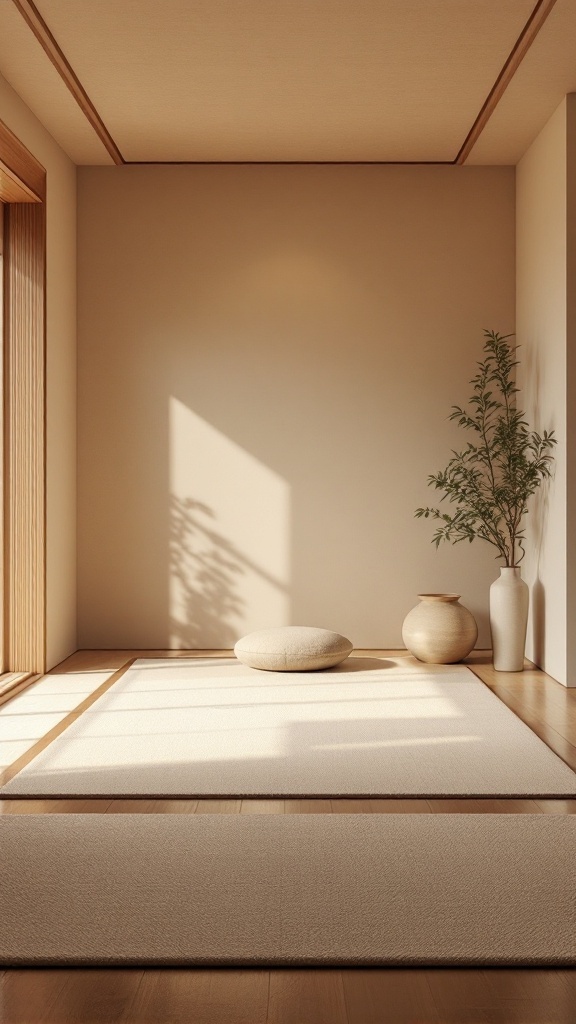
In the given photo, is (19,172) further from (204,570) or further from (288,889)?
(288,889)

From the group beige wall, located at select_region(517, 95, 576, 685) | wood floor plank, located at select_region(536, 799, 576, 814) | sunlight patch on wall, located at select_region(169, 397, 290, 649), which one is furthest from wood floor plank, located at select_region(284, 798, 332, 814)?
sunlight patch on wall, located at select_region(169, 397, 290, 649)

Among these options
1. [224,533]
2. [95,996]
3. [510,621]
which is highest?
[224,533]

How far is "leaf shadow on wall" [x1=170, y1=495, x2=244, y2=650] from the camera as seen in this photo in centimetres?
553

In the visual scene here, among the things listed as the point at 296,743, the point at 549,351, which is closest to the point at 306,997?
the point at 296,743

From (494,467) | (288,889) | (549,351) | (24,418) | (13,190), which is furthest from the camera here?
(494,467)

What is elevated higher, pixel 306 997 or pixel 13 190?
pixel 13 190

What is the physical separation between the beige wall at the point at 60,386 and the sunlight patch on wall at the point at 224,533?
592 mm

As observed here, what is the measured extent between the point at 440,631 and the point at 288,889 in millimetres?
3036

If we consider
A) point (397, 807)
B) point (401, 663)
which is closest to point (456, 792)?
point (397, 807)

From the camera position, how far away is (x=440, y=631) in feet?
16.4

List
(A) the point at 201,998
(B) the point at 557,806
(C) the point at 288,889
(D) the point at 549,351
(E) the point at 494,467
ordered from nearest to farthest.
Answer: (A) the point at 201,998 → (C) the point at 288,889 → (B) the point at 557,806 → (D) the point at 549,351 → (E) the point at 494,467

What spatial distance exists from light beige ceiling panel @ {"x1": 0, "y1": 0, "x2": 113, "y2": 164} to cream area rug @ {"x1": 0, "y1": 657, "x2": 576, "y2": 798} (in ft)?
9.21

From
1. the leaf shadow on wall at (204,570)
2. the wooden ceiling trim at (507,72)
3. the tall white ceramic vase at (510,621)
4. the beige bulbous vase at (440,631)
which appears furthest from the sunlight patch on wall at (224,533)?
the wooden ceiling trim at (507,72)

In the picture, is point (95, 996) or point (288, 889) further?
point (288, 889)
